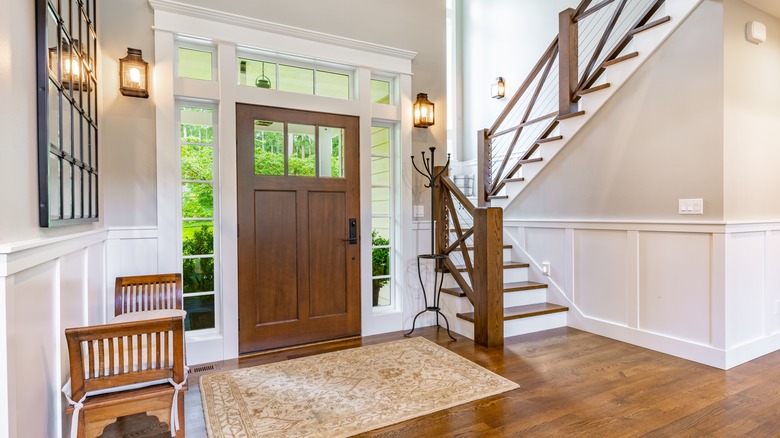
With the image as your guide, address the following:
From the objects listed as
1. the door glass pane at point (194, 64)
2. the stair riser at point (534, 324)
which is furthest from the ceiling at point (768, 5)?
the door glass pane at point (194, 64)

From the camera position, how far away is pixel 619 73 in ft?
11.4

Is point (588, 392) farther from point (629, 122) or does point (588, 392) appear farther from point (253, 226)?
point (253, 226)

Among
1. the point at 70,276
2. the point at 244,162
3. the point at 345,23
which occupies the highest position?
Answer: the point at 345,23

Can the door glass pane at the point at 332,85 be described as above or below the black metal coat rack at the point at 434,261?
above

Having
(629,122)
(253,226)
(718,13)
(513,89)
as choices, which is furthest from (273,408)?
(513,89)

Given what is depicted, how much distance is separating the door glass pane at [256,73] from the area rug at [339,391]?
2376mm

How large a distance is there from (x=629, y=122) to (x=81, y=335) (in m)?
4.06

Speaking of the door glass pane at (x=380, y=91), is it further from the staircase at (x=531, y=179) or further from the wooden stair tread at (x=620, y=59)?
the wooden stair tread at (x=620, y=59)

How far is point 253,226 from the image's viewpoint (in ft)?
11.1

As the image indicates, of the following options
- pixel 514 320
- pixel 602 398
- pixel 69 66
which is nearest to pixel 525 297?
pixel 514 320

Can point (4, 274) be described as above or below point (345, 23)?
below

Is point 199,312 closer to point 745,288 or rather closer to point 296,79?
point 296,79

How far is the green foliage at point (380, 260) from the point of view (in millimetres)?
4055

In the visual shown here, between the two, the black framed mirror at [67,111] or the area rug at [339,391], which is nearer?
the black framed mirror at [67,111]
